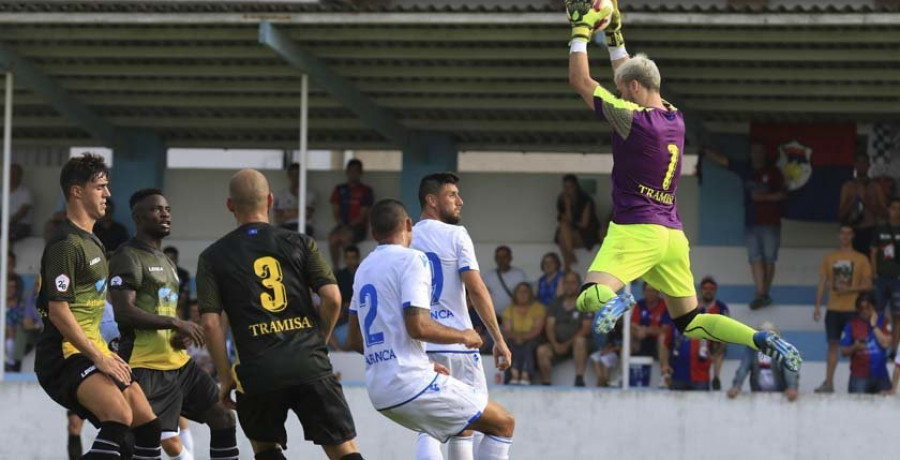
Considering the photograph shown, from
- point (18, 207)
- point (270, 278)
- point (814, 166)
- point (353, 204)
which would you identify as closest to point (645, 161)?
point (270, 278)

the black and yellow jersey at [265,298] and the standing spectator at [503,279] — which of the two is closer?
the black and yellow jersey at [265,298]

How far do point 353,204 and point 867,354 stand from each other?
644 cm

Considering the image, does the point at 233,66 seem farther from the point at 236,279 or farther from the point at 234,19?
the point at 236,279

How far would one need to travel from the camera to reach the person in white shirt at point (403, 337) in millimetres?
9047

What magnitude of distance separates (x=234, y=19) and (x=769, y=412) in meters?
6.57

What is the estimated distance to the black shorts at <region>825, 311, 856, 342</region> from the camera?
17688 millimetres

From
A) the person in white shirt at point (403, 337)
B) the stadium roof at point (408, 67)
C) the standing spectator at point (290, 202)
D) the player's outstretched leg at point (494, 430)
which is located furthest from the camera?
the standing spectator at point (290, 202)

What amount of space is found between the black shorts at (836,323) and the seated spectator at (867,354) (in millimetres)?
242

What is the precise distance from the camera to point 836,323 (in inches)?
698

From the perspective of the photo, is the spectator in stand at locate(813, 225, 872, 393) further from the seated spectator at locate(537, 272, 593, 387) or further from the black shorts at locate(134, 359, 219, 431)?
the black shorts at locate(134, 359, 219, 431)

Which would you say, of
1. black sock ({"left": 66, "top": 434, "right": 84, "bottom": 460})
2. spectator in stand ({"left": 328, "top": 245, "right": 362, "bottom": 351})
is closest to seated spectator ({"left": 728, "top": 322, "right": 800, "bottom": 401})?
spectator in stand ({"left": 328, "top": 245, "right": 362, "bottom": 351})

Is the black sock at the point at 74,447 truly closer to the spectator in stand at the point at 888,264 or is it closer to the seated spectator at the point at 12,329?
the seated spectator at the point at 12,329

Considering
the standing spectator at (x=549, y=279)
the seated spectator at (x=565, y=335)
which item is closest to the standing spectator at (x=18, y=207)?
the standing spectator at (x=549, y=279)

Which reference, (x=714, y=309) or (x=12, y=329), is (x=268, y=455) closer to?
(x=714, y=309)
